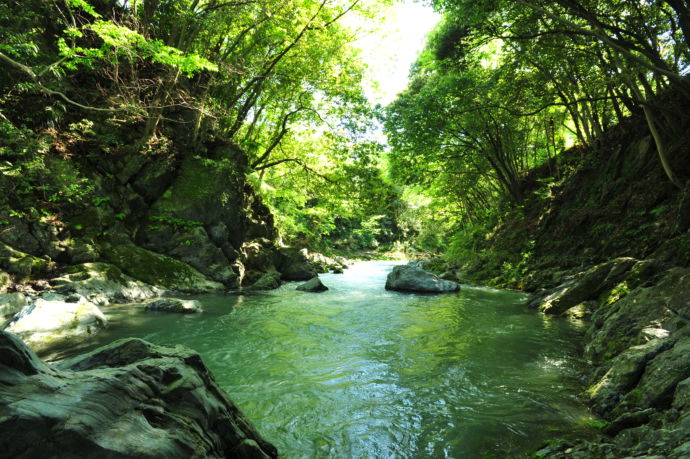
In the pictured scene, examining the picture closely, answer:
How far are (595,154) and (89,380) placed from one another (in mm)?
17020

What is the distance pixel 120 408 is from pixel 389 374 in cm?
378

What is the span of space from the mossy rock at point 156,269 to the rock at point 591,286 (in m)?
10.7

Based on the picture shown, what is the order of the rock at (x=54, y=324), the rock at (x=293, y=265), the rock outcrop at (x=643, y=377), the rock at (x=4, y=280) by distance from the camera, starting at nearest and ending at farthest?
the rock outcrop at (x=643, y=377)
the rock at (x=54, y=324)
the rock at (x=4, y=280)
the rock at (x=293, y=265)

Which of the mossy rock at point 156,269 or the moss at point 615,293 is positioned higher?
the mossy rock at point 156,269

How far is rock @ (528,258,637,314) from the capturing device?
8086mm

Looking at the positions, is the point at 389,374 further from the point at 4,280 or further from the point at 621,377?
Result: the point at 4,280

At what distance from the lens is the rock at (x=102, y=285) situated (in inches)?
344

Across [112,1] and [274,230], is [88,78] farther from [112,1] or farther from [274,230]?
[274,230]

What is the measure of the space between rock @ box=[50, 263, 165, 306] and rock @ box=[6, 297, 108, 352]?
2392mm

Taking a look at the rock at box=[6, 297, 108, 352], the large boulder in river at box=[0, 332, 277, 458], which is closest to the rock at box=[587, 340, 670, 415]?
the large boulder in river at box=[0, 332, 277, 458]

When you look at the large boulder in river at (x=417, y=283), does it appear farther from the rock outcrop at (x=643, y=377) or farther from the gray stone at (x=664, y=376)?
the gray stone at (x=664, y=376)

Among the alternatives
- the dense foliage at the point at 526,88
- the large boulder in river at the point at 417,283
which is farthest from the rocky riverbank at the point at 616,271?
the large boulder in river at the point at 417,283

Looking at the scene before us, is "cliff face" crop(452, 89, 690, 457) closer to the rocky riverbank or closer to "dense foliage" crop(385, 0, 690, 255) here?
the rocky riverbank

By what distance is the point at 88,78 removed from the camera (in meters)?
13.0
